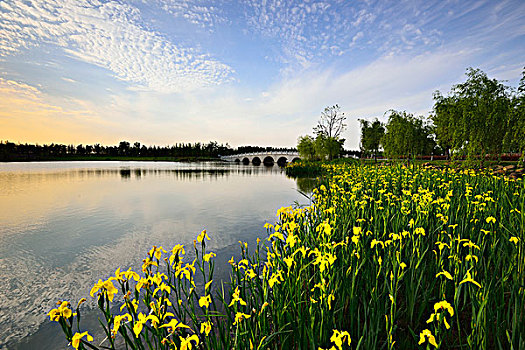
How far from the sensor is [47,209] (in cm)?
1177

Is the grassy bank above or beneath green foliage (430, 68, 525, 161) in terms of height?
beneath

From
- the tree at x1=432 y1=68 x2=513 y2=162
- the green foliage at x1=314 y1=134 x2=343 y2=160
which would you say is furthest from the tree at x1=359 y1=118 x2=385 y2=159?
the tree at x1=432 y1=68 x2=513 y2=162

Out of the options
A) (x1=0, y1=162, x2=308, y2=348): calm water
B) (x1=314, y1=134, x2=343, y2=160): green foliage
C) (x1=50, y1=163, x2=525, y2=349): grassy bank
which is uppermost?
(x1=314, y1=134, x2=343, y2=160): green foliage

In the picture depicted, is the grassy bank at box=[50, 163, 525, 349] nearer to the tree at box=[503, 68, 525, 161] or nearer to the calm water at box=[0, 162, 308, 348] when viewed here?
the calm water at box=[0, 162, 308, 348]

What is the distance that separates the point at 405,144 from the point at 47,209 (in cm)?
2985

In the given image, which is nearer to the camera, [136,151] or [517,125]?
[517,125]

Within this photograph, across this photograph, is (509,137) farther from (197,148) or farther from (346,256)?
(197,148)

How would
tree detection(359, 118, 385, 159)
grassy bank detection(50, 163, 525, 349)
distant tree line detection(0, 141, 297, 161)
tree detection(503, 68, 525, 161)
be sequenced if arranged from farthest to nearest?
1. distant tree line detection(0, 141, 297, 161)
2. tree detection(359, 118, 385, 159)
3. tree detection(503, 68, 525, 161)
4. grassy bank detection(50, 163, 525, 349)

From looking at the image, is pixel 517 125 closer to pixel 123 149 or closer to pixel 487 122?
pixel 487 122

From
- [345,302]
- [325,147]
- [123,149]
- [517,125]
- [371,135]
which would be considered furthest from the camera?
[123,149]

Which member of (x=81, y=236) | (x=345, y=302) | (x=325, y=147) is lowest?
(x=81, y=236)

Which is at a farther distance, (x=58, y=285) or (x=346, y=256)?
(x=58, y=285)

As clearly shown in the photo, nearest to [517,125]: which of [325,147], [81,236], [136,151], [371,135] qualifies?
[81,236]

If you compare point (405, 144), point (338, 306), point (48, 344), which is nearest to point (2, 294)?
point (48, 344)
